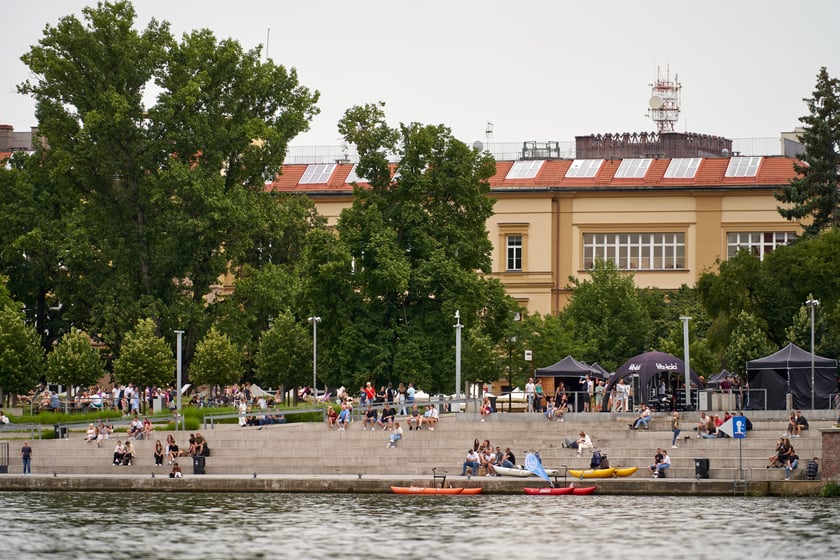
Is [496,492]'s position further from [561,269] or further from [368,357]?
[561,269]

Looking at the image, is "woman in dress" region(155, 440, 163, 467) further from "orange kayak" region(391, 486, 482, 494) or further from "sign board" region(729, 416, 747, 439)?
"sign board" region(729, 416, 747, 439)

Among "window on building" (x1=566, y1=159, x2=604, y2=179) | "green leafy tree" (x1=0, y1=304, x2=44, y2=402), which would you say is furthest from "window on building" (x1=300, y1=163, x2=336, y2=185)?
"green leafy tree" (x1=0, y1=304, x2=44, y2=402)

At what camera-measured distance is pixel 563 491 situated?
177 feet

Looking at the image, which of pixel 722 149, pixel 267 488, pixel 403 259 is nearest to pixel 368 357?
pixel 403 259

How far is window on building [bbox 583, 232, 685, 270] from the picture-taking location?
338 ft

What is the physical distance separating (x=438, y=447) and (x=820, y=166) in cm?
3539

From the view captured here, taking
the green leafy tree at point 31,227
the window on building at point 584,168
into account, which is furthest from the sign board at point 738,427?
the window on building at point 584,168

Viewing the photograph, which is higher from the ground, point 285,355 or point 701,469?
point 285,355

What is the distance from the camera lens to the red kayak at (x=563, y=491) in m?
54.0

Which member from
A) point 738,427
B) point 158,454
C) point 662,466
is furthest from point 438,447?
point 738,427

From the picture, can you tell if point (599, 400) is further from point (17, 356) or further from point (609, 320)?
point (17, 356)

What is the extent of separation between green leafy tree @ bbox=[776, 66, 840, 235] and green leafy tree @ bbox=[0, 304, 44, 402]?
35294 millimetres

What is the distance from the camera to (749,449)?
5534 centimetres

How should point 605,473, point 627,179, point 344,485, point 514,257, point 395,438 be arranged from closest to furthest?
point 605,473, point 344,485, point 395,438, point 627,179, point 514,257
